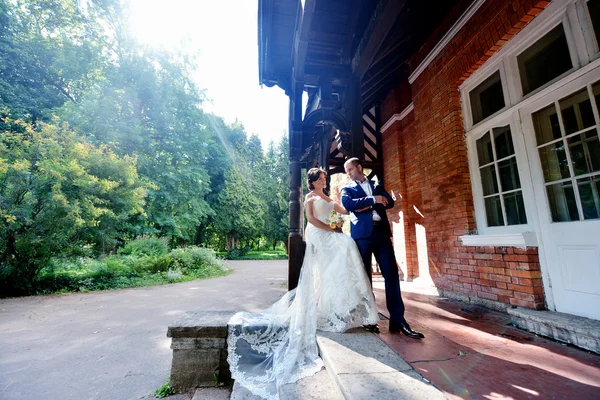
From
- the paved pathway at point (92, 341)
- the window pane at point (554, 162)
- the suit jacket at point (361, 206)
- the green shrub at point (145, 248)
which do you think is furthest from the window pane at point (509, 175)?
the green shrub at point (145, 248)

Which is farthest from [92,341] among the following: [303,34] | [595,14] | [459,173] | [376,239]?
[595,14]

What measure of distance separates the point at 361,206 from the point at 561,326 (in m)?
1.91

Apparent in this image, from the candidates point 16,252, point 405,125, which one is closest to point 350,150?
point 405,125

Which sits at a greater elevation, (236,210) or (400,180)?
(236,210)

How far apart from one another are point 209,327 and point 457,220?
3.54 m

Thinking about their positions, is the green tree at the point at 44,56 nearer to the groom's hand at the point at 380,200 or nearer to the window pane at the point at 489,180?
the groom's hand at the point at 380,200

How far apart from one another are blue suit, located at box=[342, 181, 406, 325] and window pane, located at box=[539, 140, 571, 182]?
1.74 meters

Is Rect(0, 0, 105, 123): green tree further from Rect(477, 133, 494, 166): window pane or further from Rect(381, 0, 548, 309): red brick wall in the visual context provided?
Rect(477, 133, 494, 166): window pane

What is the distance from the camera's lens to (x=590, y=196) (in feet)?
7.57

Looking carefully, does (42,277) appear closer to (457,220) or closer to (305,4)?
(305,4)

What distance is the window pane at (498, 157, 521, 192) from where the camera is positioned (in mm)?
3018

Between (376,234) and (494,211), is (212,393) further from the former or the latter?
(494,211)

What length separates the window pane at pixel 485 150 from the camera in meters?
3.38

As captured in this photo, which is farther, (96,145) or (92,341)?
(96,145)
